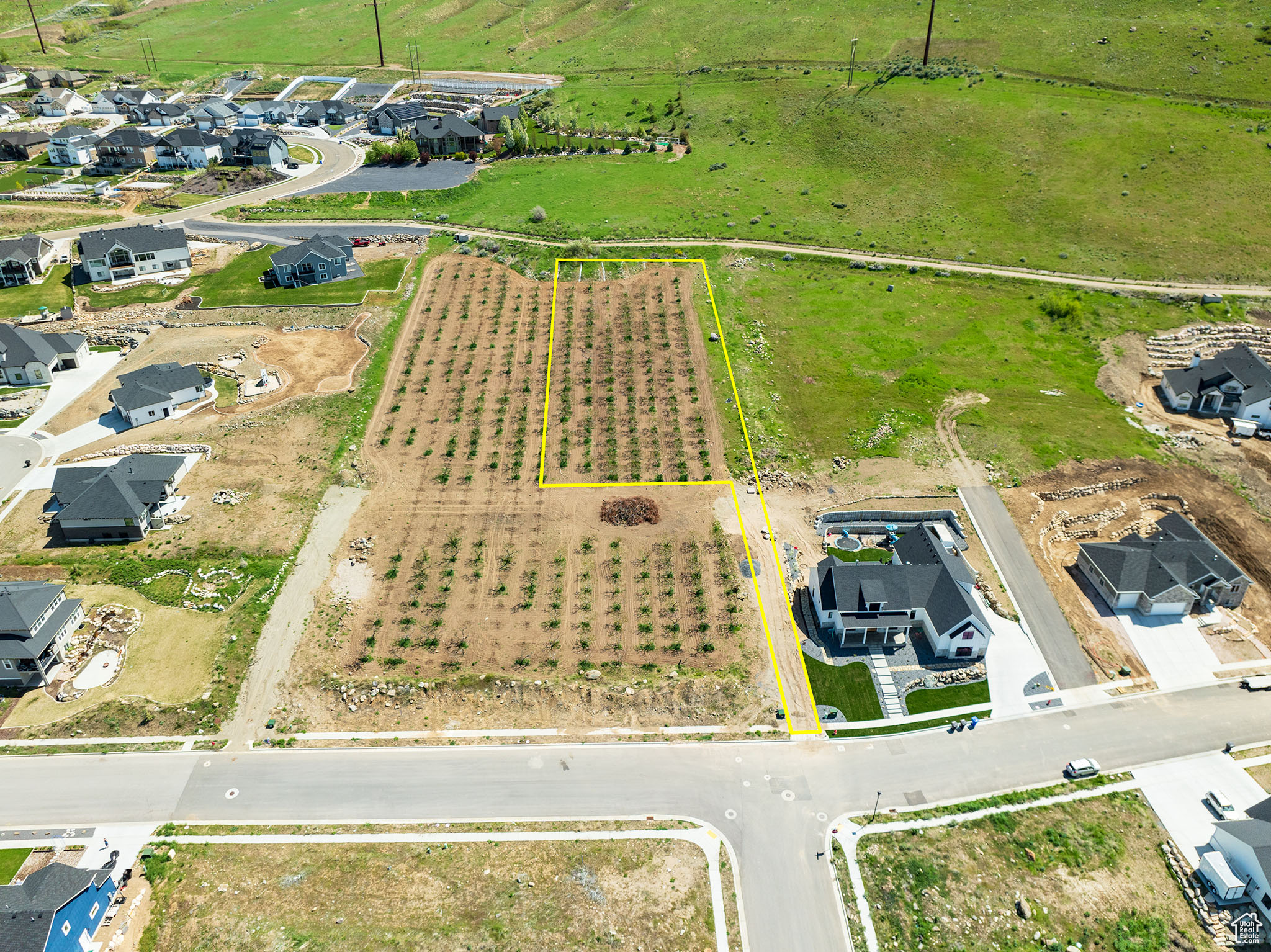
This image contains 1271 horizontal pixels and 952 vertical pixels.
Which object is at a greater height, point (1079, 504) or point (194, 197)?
point (194, 197)

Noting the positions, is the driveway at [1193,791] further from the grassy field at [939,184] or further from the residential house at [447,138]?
the residential house at [447,138]

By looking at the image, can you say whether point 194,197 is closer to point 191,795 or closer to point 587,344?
point 587,344

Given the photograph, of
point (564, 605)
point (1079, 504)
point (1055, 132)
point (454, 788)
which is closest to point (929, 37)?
point (1055, 132)

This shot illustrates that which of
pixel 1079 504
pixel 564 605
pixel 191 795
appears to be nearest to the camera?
pixel 191 795

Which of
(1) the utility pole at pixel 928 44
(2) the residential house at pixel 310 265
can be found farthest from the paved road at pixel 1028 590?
(1) the utility pole at pixel 928 44

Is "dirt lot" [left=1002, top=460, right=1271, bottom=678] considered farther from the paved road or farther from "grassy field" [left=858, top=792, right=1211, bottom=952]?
"grassy field" [left=858, top=792, right=1211, bottom=952]

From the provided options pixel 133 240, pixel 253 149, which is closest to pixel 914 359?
pixel 133 240
